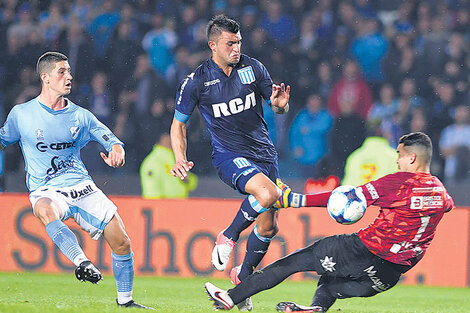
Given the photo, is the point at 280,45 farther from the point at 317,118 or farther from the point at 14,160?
the point at 14,160

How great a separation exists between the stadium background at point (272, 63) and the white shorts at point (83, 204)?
5.34m

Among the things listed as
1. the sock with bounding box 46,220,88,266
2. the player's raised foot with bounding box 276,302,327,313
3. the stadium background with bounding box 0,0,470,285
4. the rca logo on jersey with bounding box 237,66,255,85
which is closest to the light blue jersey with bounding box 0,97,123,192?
the sock with bounding box 46,220,88,266

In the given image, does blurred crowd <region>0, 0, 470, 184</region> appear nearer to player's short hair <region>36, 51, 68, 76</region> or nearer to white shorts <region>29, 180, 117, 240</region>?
player's short hair <region>36, 51, 68, 76</region>

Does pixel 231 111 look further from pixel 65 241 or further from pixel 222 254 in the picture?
pixel 65 241

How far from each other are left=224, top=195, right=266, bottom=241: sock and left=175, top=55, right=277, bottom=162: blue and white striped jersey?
1.53ft

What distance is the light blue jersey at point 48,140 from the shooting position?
6.93m

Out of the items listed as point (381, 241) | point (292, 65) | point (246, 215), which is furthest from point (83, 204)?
point (292, 65)

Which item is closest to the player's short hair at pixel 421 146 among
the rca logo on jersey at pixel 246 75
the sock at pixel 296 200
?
the sock at pixel 296 200


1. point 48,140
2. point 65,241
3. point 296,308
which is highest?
point 48,140

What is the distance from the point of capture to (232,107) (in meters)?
6.97

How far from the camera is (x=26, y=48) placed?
13.3 meters

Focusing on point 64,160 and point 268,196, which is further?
point 64,160

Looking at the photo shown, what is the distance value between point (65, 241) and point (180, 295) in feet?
8.92

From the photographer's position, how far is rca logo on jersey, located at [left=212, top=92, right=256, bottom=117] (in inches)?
274
